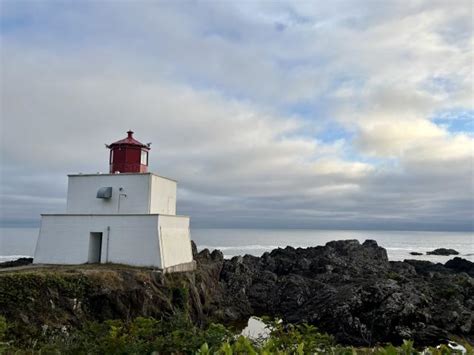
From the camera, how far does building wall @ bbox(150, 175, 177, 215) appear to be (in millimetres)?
16766

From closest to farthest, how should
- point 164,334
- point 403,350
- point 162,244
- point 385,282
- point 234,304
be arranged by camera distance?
point 403,350, point 164,334, point 162,244, point 385,282, point 234,304

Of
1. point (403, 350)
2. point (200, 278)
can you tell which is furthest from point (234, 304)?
point (403, 350)

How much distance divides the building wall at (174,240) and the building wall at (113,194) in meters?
1.07

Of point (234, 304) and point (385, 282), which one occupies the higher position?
point (385, 282)

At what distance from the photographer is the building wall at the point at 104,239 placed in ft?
51.8

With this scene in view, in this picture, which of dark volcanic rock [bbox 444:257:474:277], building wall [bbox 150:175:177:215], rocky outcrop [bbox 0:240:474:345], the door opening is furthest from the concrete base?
dark volcanic rock [bbox 444:257:474:277]

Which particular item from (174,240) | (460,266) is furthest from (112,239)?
(460,266)

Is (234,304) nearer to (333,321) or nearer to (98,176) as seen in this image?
(333,321)

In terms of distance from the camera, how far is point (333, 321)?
16.4m

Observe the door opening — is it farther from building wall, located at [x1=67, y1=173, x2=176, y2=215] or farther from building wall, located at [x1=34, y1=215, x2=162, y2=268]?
building wall, located at [x1=67, y1=173, x2=176, y2=215]

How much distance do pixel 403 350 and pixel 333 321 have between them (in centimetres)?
1360

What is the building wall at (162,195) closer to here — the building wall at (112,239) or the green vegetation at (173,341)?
the building wall at (112,239)

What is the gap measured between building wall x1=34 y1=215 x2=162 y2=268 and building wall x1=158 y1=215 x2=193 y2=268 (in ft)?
1.23

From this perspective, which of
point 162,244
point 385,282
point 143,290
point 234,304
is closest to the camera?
point 143,290
